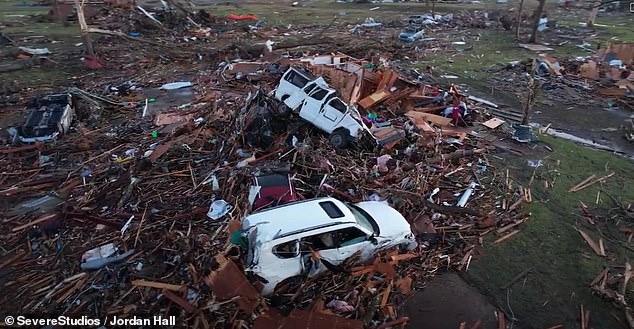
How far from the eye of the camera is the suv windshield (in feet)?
23.5

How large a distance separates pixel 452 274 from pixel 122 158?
8.02 metres

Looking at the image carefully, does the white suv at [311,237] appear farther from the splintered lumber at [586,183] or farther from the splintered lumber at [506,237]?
the splintered lumber at [586,183]

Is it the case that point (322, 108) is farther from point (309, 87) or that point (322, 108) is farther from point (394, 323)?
point (394, 323)

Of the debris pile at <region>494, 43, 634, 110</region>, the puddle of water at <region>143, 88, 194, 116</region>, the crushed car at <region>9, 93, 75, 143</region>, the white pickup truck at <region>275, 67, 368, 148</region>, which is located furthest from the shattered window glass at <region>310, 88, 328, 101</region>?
the debris pile at <region>494, 43, 634, 110</region>

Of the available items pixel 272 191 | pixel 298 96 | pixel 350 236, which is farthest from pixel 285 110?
pixel 350 236

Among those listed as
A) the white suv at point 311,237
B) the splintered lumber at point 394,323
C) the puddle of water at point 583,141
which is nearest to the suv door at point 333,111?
the white suv at point 311,237

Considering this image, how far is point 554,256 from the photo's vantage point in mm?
7926

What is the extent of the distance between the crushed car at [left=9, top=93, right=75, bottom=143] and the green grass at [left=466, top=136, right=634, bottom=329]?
1126 centimetres

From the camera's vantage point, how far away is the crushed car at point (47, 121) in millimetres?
12031

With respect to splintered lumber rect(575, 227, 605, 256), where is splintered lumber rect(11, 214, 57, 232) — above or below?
above

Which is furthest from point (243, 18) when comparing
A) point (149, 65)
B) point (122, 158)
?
point (122, 158)

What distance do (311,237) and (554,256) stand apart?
179 inches

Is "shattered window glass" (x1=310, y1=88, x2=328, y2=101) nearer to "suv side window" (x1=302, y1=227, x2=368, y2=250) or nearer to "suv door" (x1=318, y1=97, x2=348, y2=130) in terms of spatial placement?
"suv door" (x1=318, y1=97, x2=348, y2=130)

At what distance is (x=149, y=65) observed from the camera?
20.5m
